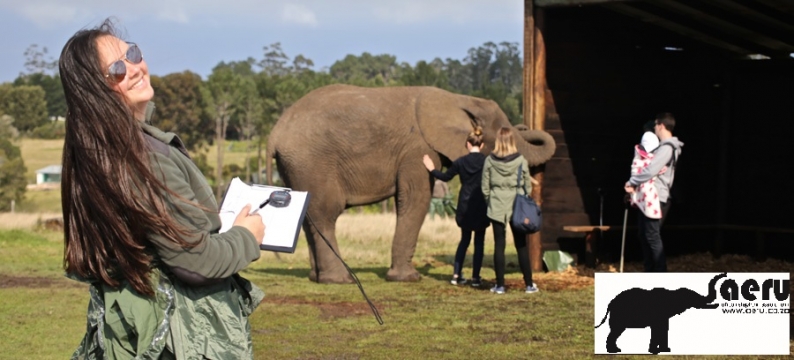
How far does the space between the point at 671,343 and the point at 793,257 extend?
924 centimetres

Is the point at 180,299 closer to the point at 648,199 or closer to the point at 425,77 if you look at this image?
the point at 648,199

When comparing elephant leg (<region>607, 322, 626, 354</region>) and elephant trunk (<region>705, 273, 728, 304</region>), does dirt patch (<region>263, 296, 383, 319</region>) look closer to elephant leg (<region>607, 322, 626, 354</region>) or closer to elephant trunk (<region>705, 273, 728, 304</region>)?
elephant leg (<region>607, 322, 626, 354</region>)

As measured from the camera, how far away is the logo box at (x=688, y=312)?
25.5 ft

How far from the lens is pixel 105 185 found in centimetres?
368

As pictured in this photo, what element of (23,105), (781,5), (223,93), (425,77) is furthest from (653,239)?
(23,105)

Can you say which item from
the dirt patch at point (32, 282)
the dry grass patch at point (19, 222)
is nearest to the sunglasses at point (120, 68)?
the dirt patch at point (32, 282)

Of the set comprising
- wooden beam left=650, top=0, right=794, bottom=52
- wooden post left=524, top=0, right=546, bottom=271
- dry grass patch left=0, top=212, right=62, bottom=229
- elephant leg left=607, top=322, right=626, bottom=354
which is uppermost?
wooden beam left=650, top=0, right=794, bottom=52

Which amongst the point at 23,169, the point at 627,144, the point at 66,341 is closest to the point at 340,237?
the point at 627,144

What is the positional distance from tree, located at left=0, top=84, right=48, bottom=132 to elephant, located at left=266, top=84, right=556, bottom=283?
5493cm

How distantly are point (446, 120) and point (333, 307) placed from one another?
3.55 m

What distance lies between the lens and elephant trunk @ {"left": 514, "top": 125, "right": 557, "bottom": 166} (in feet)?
46.9

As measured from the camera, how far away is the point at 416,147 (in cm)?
1382

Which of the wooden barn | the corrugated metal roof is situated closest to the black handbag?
the wooden barn

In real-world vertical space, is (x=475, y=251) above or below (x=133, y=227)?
below
